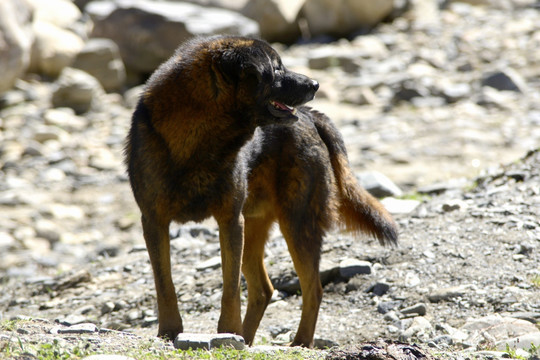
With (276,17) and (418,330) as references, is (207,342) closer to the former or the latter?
(418,330)

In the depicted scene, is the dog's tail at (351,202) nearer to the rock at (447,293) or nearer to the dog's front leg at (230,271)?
the rock at (447,293)

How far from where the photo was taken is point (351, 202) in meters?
5.91

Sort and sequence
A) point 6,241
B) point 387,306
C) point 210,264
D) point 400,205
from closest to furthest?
1. point 387,306
2. point 210,264
3. point 400,205
4. point 6,241

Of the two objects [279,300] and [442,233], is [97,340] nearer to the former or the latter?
[279,300]

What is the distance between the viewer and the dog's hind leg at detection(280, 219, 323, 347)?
5387 mm

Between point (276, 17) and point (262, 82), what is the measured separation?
14.9 metres

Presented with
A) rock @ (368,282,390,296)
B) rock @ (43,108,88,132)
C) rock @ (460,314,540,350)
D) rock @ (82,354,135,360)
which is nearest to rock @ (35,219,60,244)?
rock @ (43,108,88,132)

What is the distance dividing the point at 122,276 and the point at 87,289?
0.36 metres

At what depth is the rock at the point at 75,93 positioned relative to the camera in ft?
48.9

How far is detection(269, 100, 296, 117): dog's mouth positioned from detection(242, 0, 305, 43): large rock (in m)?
14.4

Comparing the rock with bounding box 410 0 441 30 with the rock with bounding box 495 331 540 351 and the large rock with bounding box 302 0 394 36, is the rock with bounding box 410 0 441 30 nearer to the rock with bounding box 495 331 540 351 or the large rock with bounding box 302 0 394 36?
the large rock with bounding box 302 0 394 36

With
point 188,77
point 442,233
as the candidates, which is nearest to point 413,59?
point 442,233

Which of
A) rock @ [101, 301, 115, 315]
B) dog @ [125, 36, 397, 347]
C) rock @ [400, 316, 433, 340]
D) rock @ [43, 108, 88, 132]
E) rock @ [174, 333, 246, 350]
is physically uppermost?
dog @ [125, 36, 397, 347]

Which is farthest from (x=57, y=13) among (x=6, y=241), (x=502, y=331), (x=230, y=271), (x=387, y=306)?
(x=502, y=331)
